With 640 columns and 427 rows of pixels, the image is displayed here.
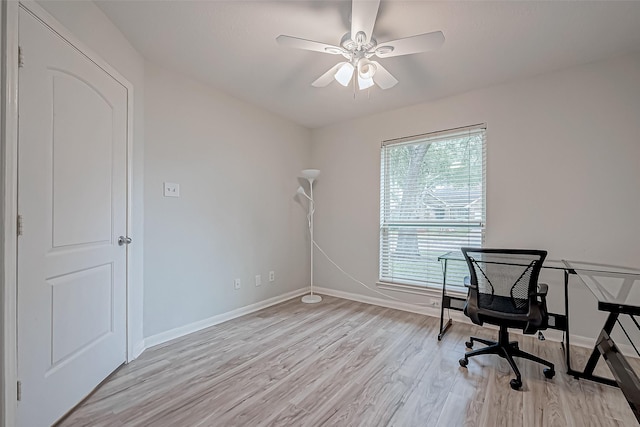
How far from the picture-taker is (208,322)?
288 cm

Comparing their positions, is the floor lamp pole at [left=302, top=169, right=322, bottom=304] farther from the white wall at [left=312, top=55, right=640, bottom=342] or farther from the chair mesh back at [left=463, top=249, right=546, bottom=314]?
the chair mesh back at [left=463, top=249, right=546, bottom=314]

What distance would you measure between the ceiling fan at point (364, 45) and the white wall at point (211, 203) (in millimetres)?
1398

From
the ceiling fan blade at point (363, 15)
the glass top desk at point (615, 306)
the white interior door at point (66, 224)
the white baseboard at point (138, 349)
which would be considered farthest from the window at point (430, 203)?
→ the white interior door at point (66, 224)

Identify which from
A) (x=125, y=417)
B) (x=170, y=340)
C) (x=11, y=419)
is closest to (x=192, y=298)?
(x=170, y=340)

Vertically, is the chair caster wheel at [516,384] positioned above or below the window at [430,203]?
below

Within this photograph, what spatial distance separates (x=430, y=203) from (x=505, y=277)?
1.18 m

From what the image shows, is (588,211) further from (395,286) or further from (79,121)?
(79,121)

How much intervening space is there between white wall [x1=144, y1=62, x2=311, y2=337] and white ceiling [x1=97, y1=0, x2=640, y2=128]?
1.11ft

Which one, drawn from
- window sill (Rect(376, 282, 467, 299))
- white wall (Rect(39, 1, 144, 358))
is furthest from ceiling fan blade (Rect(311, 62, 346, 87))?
window sill (Rect(376, 282, 467, 299))

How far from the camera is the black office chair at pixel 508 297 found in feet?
6.31

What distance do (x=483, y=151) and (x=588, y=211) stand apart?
1.01 meters

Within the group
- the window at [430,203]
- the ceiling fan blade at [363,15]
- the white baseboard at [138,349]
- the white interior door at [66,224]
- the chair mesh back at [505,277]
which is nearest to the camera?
the white interior door at [66,224]

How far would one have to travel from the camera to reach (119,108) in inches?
80.7

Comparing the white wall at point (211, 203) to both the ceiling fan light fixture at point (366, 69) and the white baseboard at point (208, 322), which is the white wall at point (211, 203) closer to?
the white baseboard at point (208, 322)
